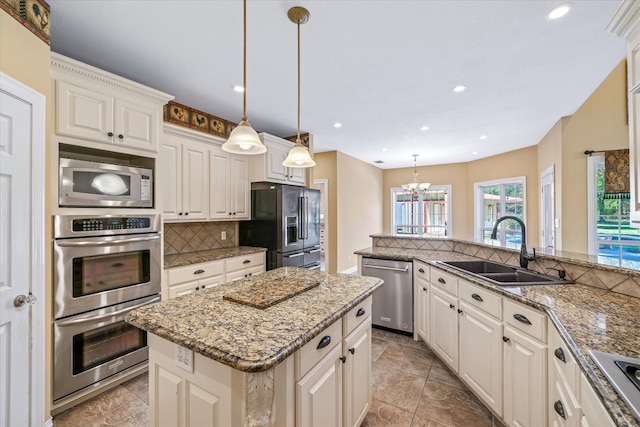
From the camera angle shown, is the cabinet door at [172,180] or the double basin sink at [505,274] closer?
the double basin sink at [505,274]

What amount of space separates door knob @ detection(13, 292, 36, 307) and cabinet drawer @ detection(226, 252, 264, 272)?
1578 mm

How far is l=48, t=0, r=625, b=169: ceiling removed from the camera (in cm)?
167

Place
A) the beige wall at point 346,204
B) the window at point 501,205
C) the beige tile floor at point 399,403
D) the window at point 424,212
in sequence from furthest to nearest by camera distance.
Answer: the window at point 424,212, the window at point 501,205, the beige wall at point 346,204, the beige tile floor at point 399,403

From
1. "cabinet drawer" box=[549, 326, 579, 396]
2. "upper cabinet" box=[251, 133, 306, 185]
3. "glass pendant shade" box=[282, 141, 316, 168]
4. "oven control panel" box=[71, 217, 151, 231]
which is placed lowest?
"cabinet drawer" box=[549, 326, 579, 396]

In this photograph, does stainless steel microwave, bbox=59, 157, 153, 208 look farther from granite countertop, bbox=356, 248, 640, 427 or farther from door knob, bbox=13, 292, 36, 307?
granite countertop, bbox=356, 248, 640, 427

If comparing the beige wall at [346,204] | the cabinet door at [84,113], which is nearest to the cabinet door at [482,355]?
the cabinet door at [84,113]

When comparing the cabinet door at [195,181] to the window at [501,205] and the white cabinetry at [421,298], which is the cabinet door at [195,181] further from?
the window at [501,205]

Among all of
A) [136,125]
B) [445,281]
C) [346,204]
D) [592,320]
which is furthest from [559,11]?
[346,204]

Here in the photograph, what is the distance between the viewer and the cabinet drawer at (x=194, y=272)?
2480 mm

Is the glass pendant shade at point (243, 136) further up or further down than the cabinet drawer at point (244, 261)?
further up

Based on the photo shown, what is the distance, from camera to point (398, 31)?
73.1 inches

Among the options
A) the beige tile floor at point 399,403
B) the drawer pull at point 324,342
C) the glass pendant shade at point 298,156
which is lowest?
the beige tile floor at point 399,403

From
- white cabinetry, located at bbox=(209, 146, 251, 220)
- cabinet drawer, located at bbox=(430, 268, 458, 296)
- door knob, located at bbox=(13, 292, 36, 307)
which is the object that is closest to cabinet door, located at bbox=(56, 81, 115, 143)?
door knob, located at bbox=(13, 292, 36, 307)

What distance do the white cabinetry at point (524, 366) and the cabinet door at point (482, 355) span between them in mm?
65
